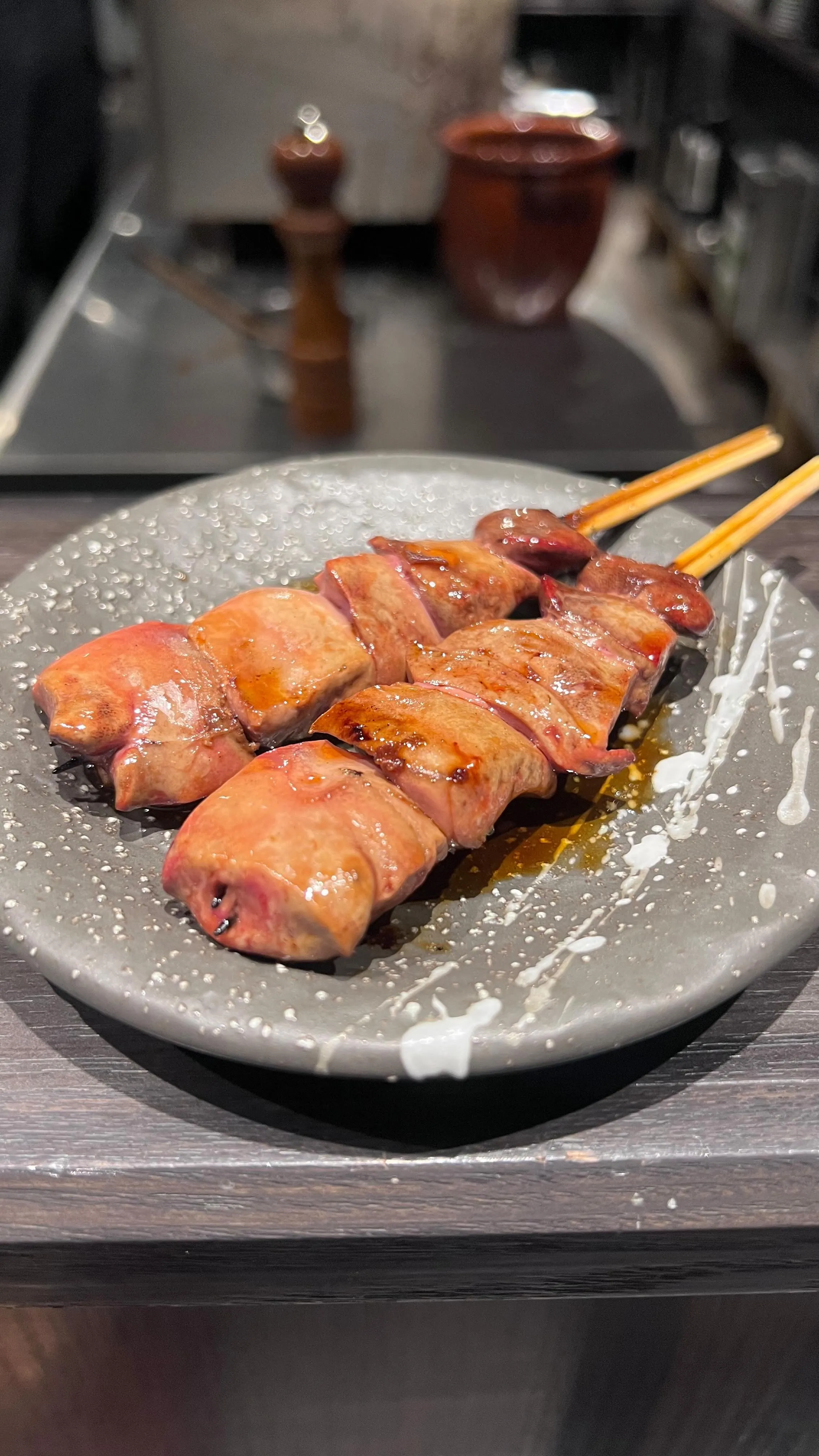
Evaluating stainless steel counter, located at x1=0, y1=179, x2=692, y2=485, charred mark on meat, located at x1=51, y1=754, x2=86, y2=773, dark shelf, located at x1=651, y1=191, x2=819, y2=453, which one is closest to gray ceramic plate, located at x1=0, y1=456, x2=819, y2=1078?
charred mark on meat, located at x1=51, y1=754, x2=86, y2=773

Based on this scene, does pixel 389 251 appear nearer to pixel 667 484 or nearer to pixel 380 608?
pixel 667 484

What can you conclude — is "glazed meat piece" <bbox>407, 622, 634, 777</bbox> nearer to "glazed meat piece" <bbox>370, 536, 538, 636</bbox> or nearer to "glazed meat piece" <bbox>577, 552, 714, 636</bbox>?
"glazed meat piece" <bbox>370, 536, 538, 636</bbox>

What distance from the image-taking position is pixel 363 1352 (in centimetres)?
130

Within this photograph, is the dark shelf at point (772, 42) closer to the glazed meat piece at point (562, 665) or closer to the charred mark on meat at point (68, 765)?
the glazed meat piece at point (562, 665)

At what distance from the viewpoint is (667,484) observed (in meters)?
1.78

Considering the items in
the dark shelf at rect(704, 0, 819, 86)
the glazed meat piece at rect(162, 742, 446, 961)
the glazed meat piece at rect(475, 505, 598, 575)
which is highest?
the dark shelf at rect(704, 0, 819, 86)

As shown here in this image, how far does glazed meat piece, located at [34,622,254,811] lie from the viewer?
122 cm

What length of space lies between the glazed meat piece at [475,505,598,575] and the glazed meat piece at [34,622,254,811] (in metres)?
0.55

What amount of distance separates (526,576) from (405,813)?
60 centimetres

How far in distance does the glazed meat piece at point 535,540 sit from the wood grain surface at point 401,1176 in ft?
2.60

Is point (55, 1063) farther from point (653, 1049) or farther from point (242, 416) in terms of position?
point (242, 416)

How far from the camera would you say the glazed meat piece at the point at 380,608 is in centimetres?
144

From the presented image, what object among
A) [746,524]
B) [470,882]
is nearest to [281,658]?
[470,882]

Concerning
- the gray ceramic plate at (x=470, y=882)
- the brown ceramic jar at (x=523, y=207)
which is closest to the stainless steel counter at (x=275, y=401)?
the brown ceramic jar at (x=523, y=207)
